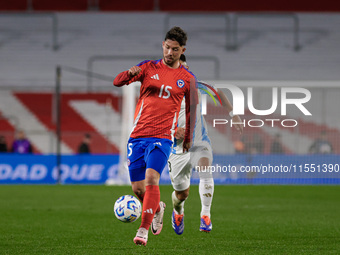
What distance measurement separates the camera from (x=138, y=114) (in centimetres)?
723

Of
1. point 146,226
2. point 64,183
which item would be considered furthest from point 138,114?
point 64,183

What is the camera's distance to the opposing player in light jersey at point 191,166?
852cm

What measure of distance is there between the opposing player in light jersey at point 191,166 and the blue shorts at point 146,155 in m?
1.30

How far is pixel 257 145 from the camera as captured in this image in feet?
60.8

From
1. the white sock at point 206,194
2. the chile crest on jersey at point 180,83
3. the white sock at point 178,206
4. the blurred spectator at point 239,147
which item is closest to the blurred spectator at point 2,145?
the blurred spectator at point 239,147

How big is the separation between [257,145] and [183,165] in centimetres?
1013

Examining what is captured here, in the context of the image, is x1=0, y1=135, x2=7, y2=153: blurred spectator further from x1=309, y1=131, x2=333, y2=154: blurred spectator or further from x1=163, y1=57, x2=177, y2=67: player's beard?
x1=163, y1=57, x2=177, y2=67: player's beard

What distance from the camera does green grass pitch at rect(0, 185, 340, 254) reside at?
7.02 meters

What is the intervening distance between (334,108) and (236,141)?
299 cm

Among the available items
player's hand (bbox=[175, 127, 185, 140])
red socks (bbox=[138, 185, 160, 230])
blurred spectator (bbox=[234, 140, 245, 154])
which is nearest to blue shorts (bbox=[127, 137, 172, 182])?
red socks (bbox=[138, 185, 160, 230])

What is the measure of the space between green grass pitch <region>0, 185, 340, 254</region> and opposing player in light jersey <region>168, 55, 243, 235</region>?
0.77ft

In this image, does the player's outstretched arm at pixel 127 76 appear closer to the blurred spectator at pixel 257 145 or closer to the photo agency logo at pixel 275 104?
the photo agency logo at pixel 275 104

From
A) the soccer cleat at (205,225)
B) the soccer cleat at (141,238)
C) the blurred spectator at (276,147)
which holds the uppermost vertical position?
the soccer cleat at (141,238)
